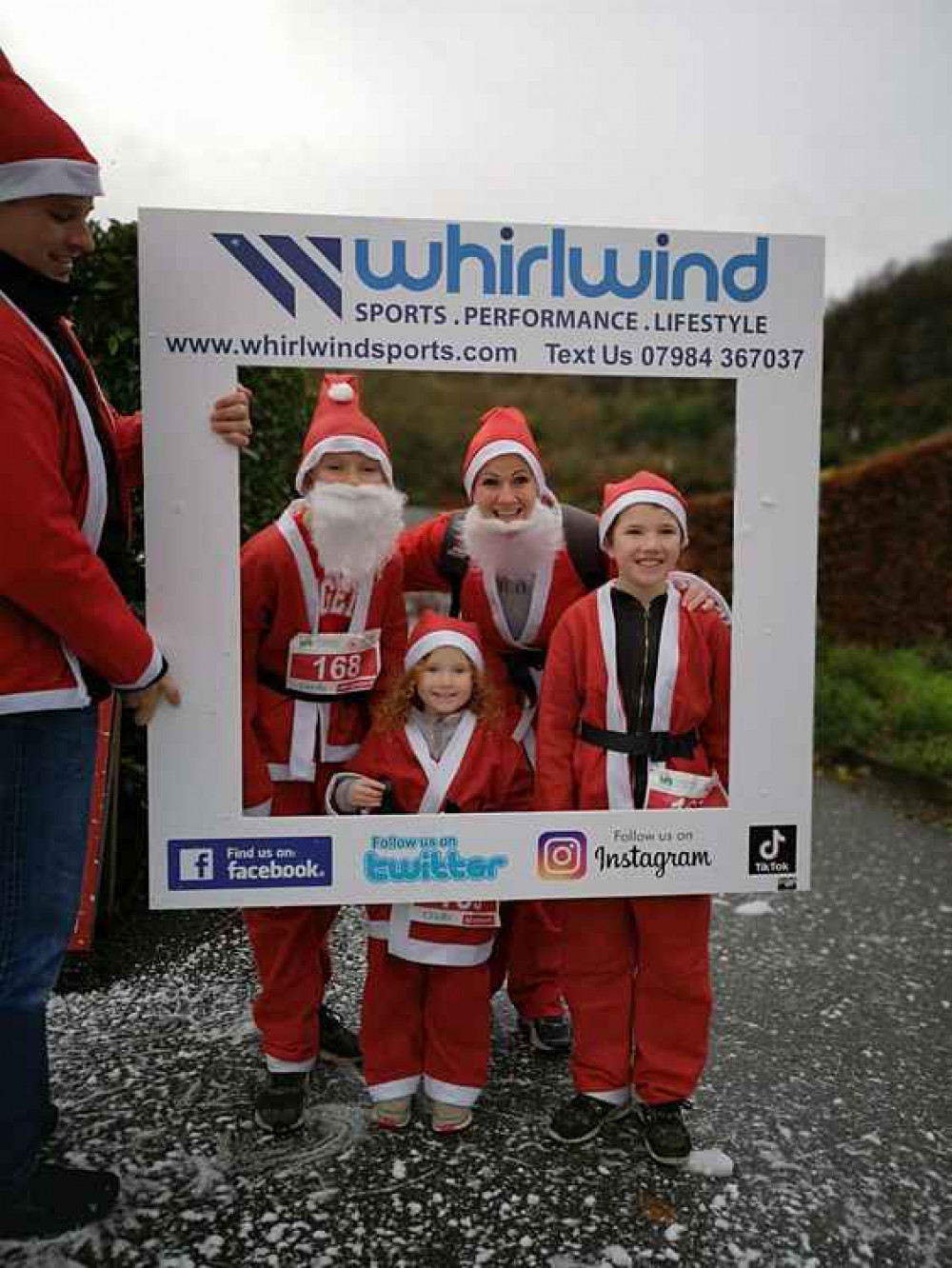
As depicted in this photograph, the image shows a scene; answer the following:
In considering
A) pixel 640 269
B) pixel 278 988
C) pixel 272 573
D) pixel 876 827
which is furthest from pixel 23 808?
pixel 876 827

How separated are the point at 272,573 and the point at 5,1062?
3.89 ft

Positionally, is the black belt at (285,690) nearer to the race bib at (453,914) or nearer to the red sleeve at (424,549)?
the red sleeve at (424,549)

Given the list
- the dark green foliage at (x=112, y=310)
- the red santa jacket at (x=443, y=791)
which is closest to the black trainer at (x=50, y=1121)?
the red santa jacket at (x=443, y=791)

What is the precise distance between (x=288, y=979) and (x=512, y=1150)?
0.71 m

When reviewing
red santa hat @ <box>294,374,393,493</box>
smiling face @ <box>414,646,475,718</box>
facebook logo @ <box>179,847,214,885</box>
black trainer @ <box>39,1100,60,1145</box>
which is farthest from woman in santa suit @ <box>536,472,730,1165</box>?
black trainer @ <box>39,1100,60,1145</box>

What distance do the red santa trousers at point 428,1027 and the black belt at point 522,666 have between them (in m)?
0.74

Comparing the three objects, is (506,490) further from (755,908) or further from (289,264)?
(755,908)

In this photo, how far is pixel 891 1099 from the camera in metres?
3.13

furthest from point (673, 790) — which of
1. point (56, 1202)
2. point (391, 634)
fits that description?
point (56, 1202)

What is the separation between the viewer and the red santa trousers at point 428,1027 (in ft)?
9.32

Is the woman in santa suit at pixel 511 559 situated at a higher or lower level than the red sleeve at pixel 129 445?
lower

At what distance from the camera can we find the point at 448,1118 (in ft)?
9.33

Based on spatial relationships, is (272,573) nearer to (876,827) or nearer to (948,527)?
(876,827)

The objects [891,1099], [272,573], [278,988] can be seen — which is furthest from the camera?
[891,1099]
